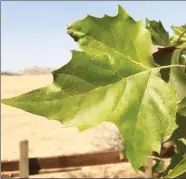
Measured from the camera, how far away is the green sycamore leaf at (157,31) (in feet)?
4.01

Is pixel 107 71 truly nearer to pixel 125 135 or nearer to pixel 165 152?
pixel 125 135

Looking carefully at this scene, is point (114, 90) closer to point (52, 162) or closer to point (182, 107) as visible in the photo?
point (182, 107)

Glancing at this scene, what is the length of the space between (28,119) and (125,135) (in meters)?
8.73

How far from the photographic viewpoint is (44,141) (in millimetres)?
7441

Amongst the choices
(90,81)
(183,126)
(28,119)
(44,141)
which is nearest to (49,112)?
(90,81)

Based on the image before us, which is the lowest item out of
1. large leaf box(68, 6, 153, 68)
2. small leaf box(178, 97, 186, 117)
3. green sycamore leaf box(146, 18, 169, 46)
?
small leaf box(178, 97, 186, 117)

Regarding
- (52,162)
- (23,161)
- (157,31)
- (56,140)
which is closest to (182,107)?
(157,31)

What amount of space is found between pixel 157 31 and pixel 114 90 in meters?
0.57

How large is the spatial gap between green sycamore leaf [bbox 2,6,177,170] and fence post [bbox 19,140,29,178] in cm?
368

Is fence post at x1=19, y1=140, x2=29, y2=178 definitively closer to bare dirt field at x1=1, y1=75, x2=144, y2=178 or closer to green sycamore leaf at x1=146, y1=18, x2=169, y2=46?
bare dirt field at x1=1, y1=75, x2=144, y2=178

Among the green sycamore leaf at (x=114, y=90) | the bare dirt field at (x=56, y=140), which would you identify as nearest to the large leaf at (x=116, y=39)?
the green sycamore leaf at (x=114, y=90)

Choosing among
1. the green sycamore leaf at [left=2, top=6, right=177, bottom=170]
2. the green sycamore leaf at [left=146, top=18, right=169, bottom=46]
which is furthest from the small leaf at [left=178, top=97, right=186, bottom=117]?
the green sycamore leaf at [left=146, top=18, right=169, bottom=46]

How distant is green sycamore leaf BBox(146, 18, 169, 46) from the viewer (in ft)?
4.01

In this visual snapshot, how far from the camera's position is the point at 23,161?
4.34 metres
